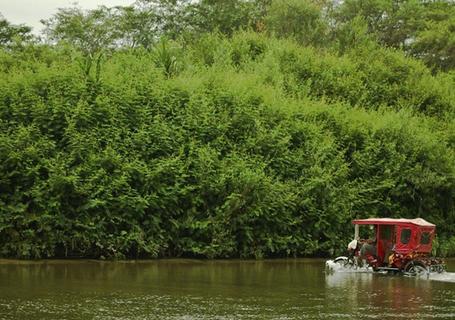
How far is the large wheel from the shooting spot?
23.4m

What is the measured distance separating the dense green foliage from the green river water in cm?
162

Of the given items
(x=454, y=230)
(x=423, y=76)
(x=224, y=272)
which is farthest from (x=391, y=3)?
(x=224, y=272)

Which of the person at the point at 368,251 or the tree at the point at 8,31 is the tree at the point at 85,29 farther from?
the person at the point at 368,251

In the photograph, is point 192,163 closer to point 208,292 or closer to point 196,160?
point 196,160

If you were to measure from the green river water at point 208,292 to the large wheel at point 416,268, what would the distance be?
0.37 metres

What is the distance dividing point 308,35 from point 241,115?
2165cm

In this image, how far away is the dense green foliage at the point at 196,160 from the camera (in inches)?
958

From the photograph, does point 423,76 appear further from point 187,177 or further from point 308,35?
point 187,177

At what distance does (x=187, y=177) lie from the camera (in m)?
26.7

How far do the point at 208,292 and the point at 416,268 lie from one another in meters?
9.08

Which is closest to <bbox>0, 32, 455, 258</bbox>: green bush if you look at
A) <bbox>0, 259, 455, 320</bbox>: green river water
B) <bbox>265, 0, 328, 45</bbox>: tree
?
<bbox>0, 259, 455, 320</bbox>: green river water

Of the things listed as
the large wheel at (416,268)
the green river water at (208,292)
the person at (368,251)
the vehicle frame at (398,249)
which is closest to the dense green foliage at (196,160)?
the green river water at (208,292)

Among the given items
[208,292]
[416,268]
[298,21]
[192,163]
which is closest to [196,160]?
[192,163]

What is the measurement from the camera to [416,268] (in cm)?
2361
